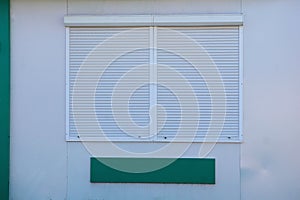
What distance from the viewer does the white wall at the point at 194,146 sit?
4.84 meters

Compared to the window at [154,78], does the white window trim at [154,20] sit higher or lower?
higher

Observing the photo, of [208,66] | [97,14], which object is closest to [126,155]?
[208,66]
